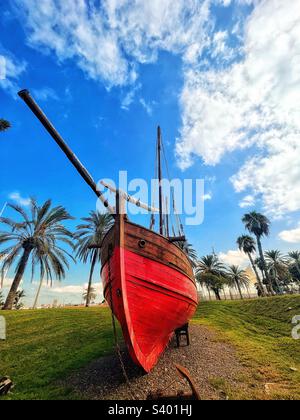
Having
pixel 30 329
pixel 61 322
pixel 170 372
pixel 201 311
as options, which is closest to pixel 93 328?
pixel 61 322

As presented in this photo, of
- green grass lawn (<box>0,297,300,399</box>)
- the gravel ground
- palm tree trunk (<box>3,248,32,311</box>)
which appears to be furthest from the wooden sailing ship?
palm tree trunk (<box>3,248,32,311</box>)

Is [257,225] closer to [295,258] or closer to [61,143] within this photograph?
[295,258]

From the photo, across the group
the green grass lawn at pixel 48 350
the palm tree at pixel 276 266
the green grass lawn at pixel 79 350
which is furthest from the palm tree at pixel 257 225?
the green grass lawn at pixel 48 350

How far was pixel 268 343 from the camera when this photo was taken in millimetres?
12656

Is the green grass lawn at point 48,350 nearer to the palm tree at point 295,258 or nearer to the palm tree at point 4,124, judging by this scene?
the palm tree at point 4,124

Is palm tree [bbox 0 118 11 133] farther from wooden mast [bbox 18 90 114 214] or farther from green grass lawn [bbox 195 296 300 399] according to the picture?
green grass lawn [bbox 195 296 300 399]

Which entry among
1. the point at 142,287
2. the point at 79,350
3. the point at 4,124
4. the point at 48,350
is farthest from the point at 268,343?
the point at 4,124

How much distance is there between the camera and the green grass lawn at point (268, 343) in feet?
22.5

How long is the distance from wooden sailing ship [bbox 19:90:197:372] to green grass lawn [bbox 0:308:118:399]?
2485 millimetres

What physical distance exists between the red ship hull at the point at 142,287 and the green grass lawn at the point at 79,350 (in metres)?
2.23

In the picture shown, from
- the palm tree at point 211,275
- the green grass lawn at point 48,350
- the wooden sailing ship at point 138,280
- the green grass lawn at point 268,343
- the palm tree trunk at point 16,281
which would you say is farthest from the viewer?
the palm tree at point 211,275
